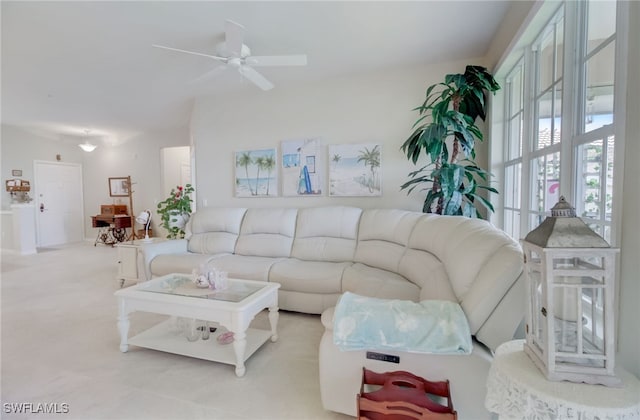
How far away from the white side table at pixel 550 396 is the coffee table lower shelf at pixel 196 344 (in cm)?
160

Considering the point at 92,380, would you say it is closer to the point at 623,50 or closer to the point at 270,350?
the point at 270,350

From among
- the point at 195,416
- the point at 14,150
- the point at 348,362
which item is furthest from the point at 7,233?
the point at 348,362

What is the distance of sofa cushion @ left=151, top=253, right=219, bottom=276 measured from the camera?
3.29m

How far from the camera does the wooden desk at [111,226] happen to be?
6.77 m

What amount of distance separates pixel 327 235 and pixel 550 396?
8.57ft

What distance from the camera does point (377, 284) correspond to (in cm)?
248

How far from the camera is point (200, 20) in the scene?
2.50 meters

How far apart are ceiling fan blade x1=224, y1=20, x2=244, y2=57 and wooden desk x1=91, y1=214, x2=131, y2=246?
591 cm

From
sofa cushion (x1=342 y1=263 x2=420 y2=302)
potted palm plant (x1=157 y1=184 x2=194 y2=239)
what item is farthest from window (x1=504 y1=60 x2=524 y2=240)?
potted palm plant (x1=157 y1=184 x2=194 y2=239)

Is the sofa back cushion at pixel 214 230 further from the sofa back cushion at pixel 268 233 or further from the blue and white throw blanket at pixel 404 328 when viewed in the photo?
the blue and white throw blanket at pixel 404 328

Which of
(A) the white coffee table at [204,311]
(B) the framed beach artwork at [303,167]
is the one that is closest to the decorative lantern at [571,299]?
(A) the white coffee table at [204,311]

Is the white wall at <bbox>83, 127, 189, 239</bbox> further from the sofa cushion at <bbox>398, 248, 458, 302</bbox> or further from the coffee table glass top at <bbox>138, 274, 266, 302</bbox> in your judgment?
the sofa cushion at <bbox>398, 248, 458, 302</bbox>

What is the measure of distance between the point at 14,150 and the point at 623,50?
9130 millimetres

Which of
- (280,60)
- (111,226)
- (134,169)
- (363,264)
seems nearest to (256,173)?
(280,60)
